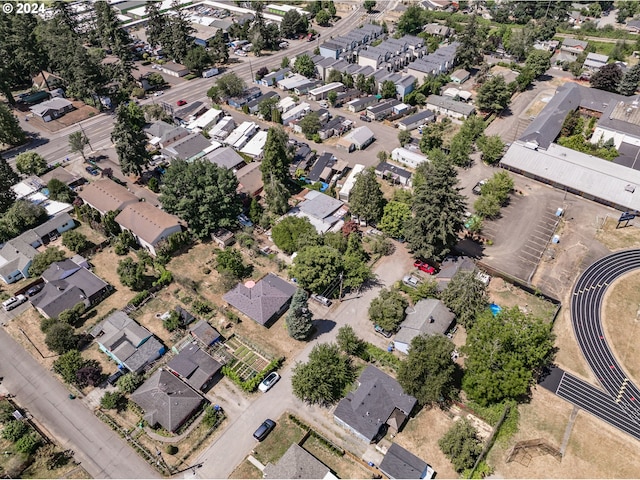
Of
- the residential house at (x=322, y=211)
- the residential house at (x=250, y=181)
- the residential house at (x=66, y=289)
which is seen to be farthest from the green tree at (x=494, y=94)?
the residential house at (x=66, y=289)

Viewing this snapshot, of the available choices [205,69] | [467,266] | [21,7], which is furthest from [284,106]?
[21,7]

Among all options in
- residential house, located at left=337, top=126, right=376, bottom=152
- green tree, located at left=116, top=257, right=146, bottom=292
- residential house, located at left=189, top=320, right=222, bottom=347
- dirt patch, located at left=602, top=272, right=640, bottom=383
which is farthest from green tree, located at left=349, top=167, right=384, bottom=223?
dirt patch, located at left=602, top=272, right=640, bottom=383

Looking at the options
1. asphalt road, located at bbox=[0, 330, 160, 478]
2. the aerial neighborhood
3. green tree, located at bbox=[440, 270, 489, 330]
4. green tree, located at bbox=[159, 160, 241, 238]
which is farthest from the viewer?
green tree, located at bbox=[159, 160, 241, 238]

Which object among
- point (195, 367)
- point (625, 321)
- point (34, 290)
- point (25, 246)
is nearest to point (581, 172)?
point (625, 321)

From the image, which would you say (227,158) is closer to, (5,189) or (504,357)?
(5,189)

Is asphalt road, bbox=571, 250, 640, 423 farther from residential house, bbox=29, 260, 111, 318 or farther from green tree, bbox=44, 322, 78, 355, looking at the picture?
residential house, bbox=29, 260, 111, 318

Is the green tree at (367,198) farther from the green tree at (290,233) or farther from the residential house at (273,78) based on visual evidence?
the residential house at (273,78)
